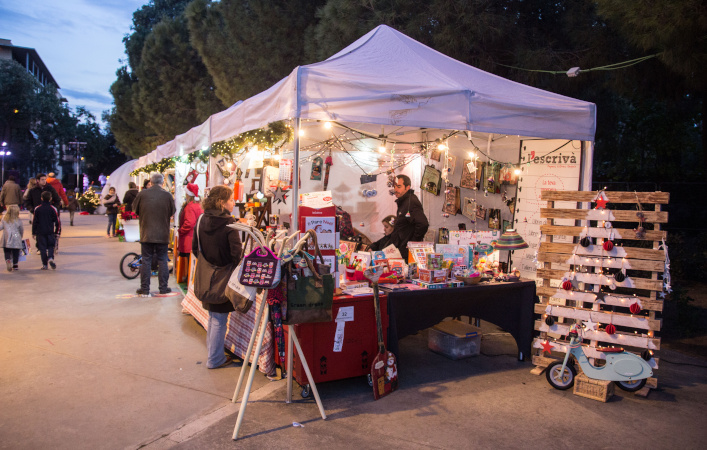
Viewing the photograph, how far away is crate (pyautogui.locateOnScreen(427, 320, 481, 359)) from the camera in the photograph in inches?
199

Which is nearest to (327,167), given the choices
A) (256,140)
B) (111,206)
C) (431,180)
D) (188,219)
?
(431,180)

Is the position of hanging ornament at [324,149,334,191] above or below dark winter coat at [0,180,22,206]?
above

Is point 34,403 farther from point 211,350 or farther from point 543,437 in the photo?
point 543,437

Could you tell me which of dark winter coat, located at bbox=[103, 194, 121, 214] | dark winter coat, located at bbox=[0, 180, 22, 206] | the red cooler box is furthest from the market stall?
dark winter coat, located at bbox=[103, 194, 121, 214]

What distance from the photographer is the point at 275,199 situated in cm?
548

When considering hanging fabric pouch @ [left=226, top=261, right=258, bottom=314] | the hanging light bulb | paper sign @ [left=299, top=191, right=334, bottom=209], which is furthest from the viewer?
the hanging light bulb

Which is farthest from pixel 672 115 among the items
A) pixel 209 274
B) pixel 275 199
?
pixel 209 274

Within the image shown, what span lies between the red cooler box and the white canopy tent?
110 centimetres

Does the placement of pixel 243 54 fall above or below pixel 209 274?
above

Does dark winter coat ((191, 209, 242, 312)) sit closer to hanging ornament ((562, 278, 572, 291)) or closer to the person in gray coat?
hanging ornament ((562, 278, 572, 291))

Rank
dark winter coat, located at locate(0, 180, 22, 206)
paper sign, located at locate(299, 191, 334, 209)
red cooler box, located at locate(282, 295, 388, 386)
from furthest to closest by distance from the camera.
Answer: dark winter coat, located at locate(0, 180, 22, 206) < paper sign, located at locate(299, 191, 334, 209) < red cooler box, located at locate(282, 295, 388, 386)

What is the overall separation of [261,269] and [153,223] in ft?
14.6

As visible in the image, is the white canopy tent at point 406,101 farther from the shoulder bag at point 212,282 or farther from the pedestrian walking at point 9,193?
the pedestrian walking at point 9,193

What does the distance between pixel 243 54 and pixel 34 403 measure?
1234 centimetres
